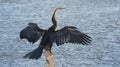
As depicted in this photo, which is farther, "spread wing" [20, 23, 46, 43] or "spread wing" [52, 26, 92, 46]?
"spread wing" [20, 23, 46, 43]

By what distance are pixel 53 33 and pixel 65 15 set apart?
11.7 m

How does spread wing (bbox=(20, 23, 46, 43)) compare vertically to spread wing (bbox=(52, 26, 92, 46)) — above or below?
below

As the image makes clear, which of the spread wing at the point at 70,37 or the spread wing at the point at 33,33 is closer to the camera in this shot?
the spread wing at the point at 70,37

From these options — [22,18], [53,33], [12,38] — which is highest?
[53,33]

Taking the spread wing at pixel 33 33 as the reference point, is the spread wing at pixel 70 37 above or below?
above

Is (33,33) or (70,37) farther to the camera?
(33,33)

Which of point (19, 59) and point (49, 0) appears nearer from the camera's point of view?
point (19, 59)

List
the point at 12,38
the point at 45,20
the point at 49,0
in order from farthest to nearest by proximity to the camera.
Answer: the point at 49,0, the point at 45,20, the point at 12,38

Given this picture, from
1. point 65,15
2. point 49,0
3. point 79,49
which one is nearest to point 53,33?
point 79,49

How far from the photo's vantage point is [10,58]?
10.6m

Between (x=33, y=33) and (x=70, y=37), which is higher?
(x=70, y=37)

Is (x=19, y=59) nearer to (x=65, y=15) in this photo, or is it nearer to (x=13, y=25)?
(x=13, y=25)

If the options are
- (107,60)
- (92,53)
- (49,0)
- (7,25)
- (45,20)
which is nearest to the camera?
(107,60)

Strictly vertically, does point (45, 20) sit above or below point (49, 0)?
above
